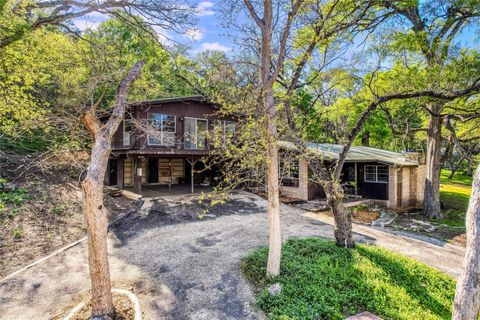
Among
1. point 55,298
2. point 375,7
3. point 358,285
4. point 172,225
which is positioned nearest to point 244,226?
point 172,225

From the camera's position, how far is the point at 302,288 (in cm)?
515

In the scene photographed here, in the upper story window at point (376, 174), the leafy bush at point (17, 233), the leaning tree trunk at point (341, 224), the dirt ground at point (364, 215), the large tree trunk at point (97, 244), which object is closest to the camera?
the large tree trunk at point (97, 244)

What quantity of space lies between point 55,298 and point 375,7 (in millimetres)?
11105

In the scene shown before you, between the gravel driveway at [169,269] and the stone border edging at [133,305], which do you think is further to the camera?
the gravel driveway at [169,269]

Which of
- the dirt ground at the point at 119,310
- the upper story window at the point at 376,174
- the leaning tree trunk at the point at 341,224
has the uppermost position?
the upper story window at the point at 376,174

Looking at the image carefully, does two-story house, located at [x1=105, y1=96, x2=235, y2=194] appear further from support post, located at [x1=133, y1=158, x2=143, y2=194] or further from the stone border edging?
the stone border edging

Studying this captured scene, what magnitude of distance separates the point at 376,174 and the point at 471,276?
13.3 meters

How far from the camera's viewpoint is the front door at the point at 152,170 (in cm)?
1828

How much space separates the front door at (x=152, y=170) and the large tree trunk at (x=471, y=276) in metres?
17.2

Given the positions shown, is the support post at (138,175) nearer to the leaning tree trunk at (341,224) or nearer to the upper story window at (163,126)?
the upper story window at (163,126)

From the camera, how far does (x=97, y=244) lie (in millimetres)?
4250

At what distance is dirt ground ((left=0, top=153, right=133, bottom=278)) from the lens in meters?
6.66

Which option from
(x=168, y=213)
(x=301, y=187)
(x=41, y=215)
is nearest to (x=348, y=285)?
(x=168, y=213)

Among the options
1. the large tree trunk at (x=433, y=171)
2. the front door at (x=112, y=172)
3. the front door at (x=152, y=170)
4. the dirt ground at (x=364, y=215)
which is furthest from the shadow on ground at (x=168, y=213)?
the large tree trunk at (x=433, y=171)
